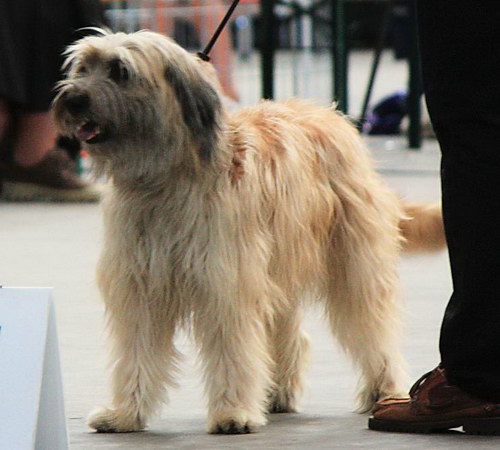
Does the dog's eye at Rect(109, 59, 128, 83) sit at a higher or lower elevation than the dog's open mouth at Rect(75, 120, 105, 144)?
higher

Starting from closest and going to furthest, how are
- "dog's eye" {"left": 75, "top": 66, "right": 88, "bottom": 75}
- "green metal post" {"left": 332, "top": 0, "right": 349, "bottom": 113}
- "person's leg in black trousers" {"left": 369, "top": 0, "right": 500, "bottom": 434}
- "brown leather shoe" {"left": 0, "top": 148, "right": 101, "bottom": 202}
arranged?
1. "person's leg in black trousers" {"left": 369, "top": 0, "right": 500, "bottom": 434}
2. "dog's eye" {"left": 75, "top": 66, "right": 88, "bottom": 75}
3. "brown leather shoe" {"left": 0, "top": 148, "right": 101, "bottom": 202}
4. "green metal post" {"left": 332, "top": 0, "right": 349, "bottom": 113}

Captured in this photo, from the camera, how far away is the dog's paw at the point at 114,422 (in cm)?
414

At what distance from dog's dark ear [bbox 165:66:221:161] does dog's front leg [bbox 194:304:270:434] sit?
442 mm

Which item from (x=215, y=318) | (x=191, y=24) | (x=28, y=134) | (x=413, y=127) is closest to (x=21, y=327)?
(x=215, y=318)

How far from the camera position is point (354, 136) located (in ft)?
14.9

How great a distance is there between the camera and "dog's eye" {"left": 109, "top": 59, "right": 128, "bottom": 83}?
13.0 ft

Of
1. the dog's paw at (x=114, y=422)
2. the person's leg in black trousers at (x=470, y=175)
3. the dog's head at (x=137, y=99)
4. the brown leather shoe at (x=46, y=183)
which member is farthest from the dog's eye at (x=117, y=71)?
the brown leather shoe at (x=46, y=183)

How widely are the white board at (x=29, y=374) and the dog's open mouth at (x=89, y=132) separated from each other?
73 cm

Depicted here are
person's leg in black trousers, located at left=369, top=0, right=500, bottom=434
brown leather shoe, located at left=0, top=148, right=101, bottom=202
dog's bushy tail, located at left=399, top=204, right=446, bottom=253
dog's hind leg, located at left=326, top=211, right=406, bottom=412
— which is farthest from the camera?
brown leather shoe, located at left=0, top=148, right=101, bottom=202

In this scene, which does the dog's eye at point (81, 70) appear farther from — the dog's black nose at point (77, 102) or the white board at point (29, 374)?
Answer: the white board at point (29, 374)

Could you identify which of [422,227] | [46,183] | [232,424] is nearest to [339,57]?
[46,183]

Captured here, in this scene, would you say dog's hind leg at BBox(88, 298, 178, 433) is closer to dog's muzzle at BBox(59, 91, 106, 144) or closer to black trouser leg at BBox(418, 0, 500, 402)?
dog's muzzle at BBox(59, 91, 106, 144)

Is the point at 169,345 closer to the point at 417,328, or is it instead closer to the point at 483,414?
the point at 483,414

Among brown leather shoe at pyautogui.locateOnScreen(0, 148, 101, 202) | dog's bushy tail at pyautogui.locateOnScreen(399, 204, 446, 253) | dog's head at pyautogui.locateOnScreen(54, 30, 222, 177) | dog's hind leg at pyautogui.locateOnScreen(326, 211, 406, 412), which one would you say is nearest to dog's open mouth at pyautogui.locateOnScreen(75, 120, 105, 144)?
dog's head at pyautogui.locateOnScreen(54, 30, 222, 177)
